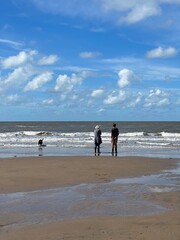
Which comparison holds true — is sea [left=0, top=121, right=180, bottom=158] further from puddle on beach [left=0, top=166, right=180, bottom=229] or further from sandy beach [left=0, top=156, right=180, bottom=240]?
puddle on beach [left=0, top=166, right=180, bottom=229]

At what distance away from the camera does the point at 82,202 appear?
8.33 meters

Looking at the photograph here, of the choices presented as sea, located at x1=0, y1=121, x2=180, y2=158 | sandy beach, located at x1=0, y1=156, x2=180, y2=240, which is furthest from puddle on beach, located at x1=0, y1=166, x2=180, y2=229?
sea, located at x1=0, y1=121, x2=180, y2=158

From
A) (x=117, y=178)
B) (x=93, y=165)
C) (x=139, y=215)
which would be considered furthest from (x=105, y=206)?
(x=93, y=165)

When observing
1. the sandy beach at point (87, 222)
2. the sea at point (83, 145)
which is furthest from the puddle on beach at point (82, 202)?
the sea at point (83, 145)

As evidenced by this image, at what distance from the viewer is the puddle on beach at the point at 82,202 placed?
284 inches

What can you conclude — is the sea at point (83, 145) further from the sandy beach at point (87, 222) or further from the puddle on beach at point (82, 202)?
the puddle on beach at point (82, 202)

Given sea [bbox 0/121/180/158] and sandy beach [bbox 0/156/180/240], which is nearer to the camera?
sandy beach [bbox 0/156/180/240]

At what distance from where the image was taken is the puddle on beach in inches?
284

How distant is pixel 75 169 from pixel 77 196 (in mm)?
5593

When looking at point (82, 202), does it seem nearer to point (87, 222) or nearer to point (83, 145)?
point (87, 222)

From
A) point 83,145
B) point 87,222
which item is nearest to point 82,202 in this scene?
point 87,222

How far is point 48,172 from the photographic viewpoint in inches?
544

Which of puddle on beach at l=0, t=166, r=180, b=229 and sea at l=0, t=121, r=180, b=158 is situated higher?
sea at l=0, t=121, r=180, b=158

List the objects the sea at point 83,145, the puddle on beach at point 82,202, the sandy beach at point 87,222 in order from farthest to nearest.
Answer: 1. the sea at point 83,145
2. the puddle on beach at point 82,202
3. the sandy beach at point 87,222
